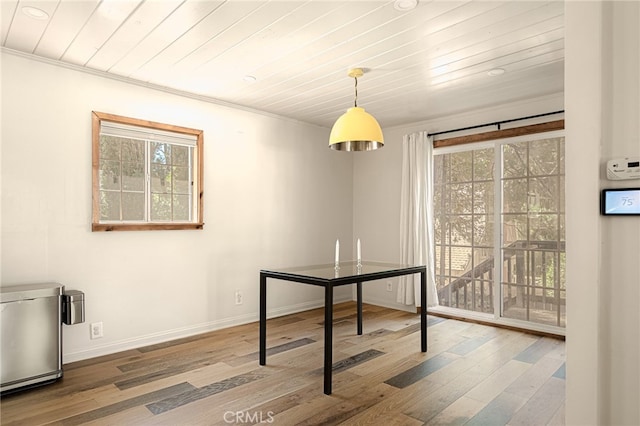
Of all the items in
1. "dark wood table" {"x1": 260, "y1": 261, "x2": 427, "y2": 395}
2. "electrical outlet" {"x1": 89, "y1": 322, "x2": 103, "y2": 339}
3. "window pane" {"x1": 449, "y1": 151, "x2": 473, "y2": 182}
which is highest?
"window pane" {"x1": 449, "y1": 151, "x2": 473, "y2": 182}

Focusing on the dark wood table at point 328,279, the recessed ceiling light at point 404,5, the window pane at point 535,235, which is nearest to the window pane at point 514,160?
the window pane at point 535,235

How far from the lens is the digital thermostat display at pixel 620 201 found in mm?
1474

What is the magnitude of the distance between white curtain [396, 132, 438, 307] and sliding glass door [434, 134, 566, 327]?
0.26 metres

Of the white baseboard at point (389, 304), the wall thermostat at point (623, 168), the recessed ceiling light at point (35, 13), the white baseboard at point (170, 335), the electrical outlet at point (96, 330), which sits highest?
the recessed ceiling light at point (35, 13)

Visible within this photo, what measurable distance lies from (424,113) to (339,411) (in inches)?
137

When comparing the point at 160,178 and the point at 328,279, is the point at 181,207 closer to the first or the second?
the point at 160,178

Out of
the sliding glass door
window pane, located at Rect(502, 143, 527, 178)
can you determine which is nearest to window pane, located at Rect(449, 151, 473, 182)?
the sliding glass door

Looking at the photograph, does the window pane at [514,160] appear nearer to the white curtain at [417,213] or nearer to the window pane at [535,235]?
the window pane at [535,235]

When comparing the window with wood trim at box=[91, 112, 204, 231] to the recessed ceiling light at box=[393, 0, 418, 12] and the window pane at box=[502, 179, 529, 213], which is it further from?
the window pane at box=[502, 179, 529, 213]

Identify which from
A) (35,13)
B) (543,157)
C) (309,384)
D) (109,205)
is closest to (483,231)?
(543,157)

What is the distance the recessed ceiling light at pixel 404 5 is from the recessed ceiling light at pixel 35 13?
2121 mm

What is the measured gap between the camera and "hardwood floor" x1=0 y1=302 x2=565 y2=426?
2.36 m

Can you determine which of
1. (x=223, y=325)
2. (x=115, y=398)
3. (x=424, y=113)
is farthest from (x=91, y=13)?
(x=424, y=113)

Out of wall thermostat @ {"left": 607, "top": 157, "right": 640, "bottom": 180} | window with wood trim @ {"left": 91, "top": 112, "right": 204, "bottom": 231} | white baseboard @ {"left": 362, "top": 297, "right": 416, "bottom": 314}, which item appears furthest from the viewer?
white baseboard @ {"left": 362, "top": 297, "right": 416, "bottom": 314}
